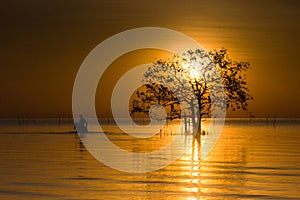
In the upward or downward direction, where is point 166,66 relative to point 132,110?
upward

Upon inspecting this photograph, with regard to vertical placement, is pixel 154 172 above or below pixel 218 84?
below

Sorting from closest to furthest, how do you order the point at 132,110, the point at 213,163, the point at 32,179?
the point at 32,179, the point at 213,163, the point at 132,110

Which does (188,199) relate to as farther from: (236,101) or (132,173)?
(236,101)

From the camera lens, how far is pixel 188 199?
23.2 meters

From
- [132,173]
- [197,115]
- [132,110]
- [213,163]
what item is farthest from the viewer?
[132,110]

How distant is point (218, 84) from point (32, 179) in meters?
51.1

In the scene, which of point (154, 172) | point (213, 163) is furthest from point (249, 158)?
point (154, 172)

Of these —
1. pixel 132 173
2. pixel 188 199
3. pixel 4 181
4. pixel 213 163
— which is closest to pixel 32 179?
pixel 4 181

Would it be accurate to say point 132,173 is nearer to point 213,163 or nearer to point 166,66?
point 213,163

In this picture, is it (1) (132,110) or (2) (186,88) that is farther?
(1) (132,110)

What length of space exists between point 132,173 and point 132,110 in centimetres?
5147

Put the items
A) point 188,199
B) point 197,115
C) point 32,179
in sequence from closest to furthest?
1. point 188,199
2. point 32,179
3. point 197,115

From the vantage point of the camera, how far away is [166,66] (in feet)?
268

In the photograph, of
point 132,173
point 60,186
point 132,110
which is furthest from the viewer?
point 132,110
